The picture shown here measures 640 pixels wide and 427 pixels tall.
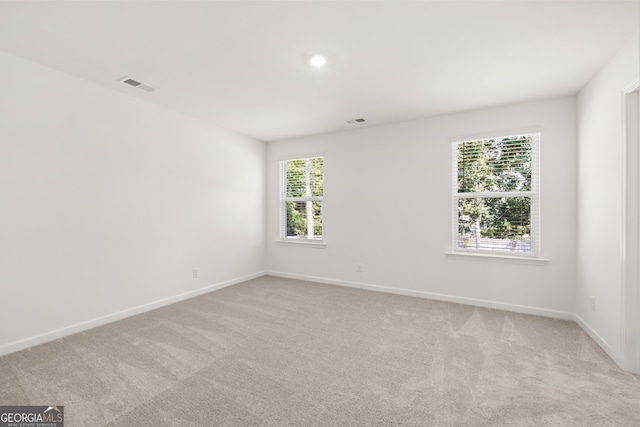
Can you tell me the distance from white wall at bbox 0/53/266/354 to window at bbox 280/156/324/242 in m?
1.18

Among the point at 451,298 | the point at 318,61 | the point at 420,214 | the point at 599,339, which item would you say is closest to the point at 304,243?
the point at 420,214

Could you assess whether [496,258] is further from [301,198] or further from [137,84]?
[137,84]

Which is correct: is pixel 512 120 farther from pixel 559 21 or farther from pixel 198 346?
pixel 198 346

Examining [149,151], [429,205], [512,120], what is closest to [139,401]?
[149,151]

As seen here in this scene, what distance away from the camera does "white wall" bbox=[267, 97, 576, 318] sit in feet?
10.7

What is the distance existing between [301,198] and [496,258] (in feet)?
10.2

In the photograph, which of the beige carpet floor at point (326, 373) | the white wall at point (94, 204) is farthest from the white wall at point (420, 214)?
the white wall at point (94, 204)

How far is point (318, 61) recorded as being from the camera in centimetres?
250

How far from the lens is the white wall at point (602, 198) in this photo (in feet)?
7.52

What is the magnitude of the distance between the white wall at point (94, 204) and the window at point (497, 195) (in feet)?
11.6

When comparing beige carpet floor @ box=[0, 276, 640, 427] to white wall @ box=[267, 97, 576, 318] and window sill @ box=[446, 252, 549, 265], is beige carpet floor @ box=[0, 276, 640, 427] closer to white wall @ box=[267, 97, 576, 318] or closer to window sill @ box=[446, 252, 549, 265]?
white wall @ box=[267, 97, 576, 318]

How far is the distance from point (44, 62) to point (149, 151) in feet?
3.87

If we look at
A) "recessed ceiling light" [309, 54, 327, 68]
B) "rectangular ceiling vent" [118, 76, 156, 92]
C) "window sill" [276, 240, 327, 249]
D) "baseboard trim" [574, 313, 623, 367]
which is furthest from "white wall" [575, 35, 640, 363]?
"rectangular ceiling vent" [118, 76, 156, 92]

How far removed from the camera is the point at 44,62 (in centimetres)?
256
